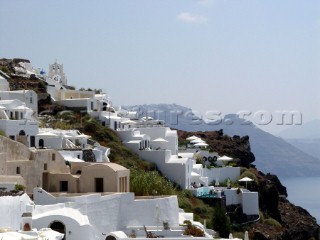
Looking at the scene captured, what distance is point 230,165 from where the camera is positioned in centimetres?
7519

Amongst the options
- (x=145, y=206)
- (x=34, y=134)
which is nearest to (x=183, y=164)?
(x=34, y=134)

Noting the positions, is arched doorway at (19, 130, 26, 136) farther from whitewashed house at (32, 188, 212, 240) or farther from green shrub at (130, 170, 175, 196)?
whitewashed house at (32, 188, 212, 240)

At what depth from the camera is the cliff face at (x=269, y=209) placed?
221 feet

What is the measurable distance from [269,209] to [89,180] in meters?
28.9

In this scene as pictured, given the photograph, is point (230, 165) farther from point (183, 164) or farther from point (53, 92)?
point (53, 92)

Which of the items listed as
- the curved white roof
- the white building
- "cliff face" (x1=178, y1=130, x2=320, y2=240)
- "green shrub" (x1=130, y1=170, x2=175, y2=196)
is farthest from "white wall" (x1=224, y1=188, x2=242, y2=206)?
the curved white roof

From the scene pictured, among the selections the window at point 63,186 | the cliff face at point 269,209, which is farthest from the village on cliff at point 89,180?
the cliff face at point 269,209

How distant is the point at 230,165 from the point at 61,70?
29.9 metres

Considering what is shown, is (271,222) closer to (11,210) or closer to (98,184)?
(98,184)

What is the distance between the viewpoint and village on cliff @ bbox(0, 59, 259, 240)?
4009 cm

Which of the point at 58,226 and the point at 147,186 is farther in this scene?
the point at 147,186

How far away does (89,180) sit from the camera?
155ft

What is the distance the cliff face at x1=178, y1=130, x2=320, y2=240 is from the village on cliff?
2.20 m

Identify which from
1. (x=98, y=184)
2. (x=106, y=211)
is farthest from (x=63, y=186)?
(x=106, y=211)
